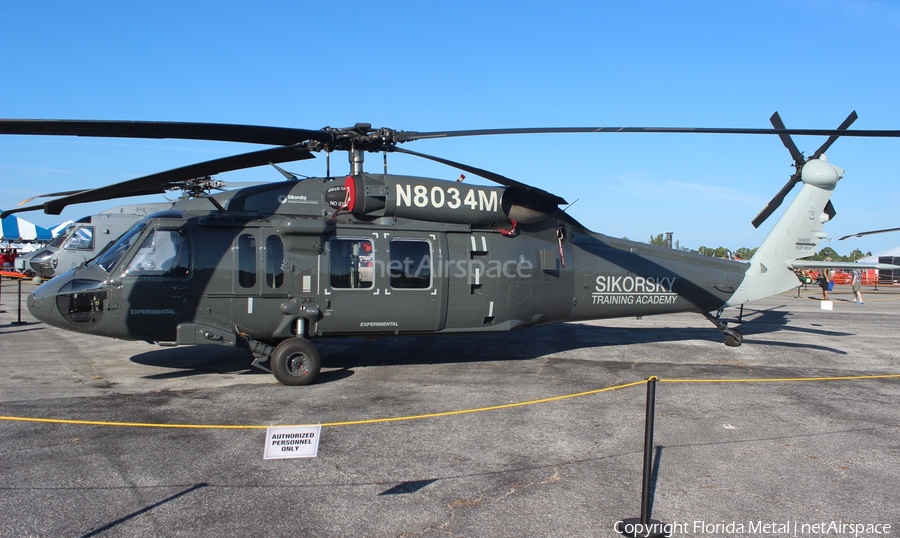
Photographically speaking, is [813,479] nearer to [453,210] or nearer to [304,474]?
[304,474]

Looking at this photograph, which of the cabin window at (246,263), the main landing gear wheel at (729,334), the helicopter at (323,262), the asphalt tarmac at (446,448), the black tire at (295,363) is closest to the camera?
the asphalt tarmac at (446,448)

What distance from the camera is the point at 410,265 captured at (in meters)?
10.3

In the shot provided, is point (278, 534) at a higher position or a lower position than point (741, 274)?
lower

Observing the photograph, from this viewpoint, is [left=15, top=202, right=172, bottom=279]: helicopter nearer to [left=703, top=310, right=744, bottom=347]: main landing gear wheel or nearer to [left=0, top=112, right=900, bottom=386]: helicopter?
[left=0, top=112, right=900, bottom=386]: helicopter

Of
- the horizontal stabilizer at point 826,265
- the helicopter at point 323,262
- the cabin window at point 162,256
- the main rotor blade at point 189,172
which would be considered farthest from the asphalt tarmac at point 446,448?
the main rotor blade at point 189,172

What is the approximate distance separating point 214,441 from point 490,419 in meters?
3.18

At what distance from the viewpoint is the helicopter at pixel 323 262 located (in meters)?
9.25

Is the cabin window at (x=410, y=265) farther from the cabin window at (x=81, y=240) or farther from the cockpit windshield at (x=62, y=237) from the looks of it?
the cockpit windshield at (x=62, y=237)

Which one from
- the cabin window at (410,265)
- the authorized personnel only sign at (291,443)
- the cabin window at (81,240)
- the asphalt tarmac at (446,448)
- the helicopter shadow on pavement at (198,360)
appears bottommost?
the asphalt tarmac at (446,448)

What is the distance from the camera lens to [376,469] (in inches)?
234

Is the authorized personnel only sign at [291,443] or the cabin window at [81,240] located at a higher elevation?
the cabin window at [81,240]

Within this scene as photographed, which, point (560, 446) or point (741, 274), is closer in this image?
point (560, 446)

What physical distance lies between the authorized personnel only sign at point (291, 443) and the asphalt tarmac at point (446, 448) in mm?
547

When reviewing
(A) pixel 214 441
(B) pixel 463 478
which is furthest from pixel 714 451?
(A) pixel 214 441
